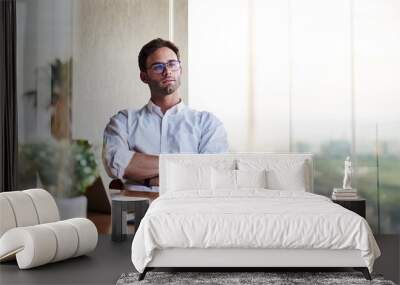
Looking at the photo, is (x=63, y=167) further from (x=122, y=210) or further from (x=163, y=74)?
(x=163, y=74)

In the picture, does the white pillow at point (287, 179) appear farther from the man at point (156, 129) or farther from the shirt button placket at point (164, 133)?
the shirt button placket at point (164, 133)

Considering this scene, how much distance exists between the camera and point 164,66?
7.12 metres

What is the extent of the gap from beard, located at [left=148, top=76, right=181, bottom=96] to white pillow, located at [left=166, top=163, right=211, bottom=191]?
3.52ft

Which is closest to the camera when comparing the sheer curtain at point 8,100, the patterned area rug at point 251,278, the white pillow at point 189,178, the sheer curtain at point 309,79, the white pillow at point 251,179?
the patterned area rug at point 251,278

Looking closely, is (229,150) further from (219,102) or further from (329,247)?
(329,247)

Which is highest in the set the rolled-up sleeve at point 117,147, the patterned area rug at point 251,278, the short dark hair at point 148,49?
the short dark hair at point 148,49

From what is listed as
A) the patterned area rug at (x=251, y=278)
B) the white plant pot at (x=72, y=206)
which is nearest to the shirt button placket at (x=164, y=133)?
the white plant pot at (x=72, y=206)

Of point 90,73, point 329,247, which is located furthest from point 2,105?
point 329,247

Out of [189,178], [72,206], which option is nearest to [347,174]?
[189,178]

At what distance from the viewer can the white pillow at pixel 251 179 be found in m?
6.12

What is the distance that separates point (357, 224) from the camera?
4.41 meters

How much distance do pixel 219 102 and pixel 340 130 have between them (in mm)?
1425

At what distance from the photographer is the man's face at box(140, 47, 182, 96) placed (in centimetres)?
708

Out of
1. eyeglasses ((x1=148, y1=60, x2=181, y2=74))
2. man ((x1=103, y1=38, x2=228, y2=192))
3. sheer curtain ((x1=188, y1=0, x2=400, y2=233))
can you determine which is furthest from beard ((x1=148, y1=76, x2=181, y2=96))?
sheer curtain ((x1=188, y1=0, x2=400, y2=233))
